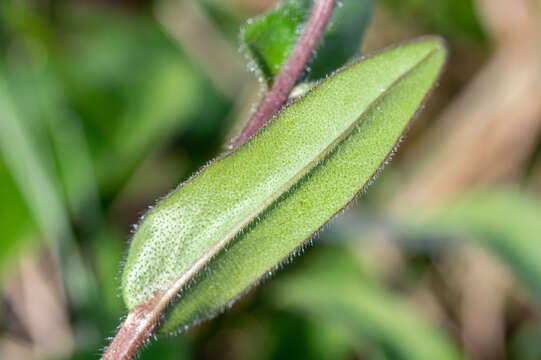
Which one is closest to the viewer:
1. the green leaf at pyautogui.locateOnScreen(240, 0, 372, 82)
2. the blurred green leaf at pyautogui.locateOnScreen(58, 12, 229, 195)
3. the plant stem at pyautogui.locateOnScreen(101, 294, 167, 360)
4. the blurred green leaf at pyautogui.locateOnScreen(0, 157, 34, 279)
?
the plant stem at pyautogui.locateOnScreen(101, 294, 167, 360)

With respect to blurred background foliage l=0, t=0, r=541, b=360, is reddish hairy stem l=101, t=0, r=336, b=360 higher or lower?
higher

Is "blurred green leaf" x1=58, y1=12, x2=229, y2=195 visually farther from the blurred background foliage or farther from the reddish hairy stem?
the reddish hairy stem

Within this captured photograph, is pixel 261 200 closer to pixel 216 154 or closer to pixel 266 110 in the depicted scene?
pixel 266 110

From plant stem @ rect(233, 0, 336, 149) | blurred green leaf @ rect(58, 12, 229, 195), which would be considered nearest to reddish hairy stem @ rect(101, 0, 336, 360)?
plant stem @ rect(233, 0, 336, 149)

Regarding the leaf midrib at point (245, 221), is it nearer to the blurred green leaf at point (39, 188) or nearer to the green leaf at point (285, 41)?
the green leaf at point (285, 41)

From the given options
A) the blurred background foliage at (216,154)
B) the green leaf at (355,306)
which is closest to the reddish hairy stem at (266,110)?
the blurred background foliage at (216,154)

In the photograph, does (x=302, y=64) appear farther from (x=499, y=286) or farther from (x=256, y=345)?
(x=499, y=286)

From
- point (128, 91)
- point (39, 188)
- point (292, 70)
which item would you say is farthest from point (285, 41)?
point (128, 91)
